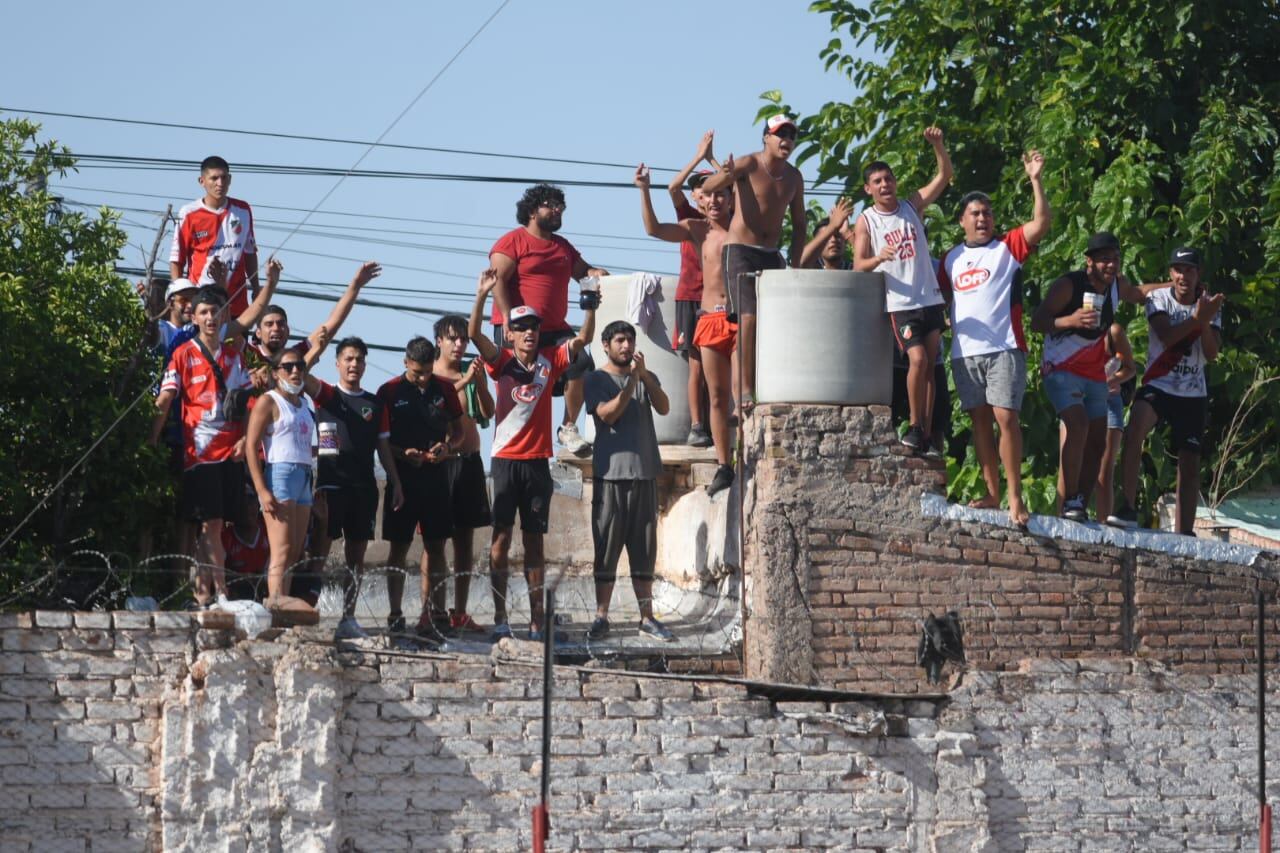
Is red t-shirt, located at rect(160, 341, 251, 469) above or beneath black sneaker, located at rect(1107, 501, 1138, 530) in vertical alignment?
above

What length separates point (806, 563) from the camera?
11.1m

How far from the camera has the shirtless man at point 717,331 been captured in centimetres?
1237

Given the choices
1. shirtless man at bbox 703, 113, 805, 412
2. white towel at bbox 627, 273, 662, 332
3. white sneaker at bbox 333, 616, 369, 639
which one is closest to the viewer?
white sneaker at bbox 333, 616, 369, 639

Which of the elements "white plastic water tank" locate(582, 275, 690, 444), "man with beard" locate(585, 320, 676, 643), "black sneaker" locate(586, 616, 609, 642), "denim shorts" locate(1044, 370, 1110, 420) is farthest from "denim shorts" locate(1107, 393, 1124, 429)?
"black sneaker" locate(586, 616, 609, 642)

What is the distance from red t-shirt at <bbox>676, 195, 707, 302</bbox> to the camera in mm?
13633

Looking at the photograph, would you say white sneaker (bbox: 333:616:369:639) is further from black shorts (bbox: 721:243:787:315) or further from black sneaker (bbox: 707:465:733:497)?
black shorts (bbox: 721:243:787:315)

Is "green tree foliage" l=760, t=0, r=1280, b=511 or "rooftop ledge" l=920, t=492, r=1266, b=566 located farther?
"green tree foliage" l=760, t=0, r=1280, b=511

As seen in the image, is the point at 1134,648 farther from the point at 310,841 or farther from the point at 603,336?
the point at 310,841

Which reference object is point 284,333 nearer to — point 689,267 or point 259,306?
point 259,306

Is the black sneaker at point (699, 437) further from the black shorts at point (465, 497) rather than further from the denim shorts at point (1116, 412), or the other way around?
the denim shorts at point (1116, 412)

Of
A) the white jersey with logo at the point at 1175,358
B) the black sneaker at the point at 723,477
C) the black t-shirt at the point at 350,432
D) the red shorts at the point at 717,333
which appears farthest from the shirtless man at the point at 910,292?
the black t-shirt at the point at 350,432

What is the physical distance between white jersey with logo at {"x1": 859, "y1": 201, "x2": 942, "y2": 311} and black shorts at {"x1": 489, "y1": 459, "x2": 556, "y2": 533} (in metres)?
2.29

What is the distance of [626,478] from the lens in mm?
11812

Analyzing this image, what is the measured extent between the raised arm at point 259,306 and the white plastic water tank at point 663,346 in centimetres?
361
